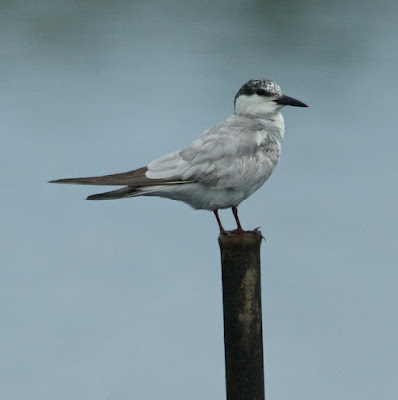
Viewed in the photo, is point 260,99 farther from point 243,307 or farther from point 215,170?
point 243,307

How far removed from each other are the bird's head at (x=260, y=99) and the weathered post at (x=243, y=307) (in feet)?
4.88

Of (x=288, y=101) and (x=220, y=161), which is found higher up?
(x=288, y=101)

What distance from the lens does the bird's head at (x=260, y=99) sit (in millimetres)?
7859

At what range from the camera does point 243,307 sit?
650cm

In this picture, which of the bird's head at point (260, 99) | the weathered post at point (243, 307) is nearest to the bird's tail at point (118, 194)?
the weathered post at point (243, 307)

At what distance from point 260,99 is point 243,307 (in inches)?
72.5

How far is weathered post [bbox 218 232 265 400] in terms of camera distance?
21.3ft

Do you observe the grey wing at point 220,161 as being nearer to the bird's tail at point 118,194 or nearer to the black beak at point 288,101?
the bird's tail at point 118,194

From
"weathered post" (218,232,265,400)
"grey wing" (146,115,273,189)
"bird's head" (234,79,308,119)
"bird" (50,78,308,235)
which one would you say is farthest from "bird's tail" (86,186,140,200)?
"bird's head" (234,79,308,119)

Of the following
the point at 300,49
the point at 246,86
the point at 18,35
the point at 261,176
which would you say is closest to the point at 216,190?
A: the point at 261,176

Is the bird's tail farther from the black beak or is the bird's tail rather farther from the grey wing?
the black beak

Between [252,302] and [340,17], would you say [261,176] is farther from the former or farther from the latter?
[340,17]

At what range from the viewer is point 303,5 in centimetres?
2455

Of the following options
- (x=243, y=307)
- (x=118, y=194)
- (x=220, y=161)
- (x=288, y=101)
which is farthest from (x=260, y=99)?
Answer: (x=243, y=307)
